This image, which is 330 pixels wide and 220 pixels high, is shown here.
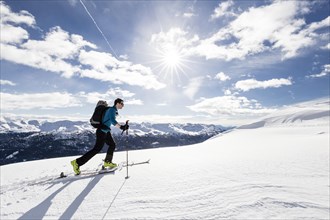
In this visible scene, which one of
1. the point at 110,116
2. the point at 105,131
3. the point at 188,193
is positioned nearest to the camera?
the point at 188,193

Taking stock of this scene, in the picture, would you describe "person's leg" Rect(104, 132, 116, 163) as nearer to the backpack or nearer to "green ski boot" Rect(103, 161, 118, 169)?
"green ski boot" Rect(103, 161, 118, 169)

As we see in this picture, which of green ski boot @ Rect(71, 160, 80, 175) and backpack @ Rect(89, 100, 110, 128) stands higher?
backpack @ Rect(89, 100, 110, 128)

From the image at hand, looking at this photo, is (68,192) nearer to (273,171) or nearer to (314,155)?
(273,171)

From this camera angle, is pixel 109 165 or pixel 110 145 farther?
pixel 110 145

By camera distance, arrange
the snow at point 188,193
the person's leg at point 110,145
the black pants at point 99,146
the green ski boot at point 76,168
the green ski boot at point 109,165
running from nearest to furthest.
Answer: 1. the snow at point 188,193
2. the green ski boot at point 76,168
3. the black pants at point 99,146
4. the green ski boot at point 109,165
5. the person's leg at point 110,145

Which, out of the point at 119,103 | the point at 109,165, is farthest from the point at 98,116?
the point at 109,165

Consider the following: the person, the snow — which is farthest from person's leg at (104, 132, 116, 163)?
the snow

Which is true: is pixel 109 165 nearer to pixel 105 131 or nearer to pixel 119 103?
pixel 105 131

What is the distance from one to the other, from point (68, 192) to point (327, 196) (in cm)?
566

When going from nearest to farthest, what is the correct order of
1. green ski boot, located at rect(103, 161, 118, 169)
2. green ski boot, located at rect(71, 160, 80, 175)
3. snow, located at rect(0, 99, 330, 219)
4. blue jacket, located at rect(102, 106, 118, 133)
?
snow, located at rect(0, 99, 330, 219), green ski boot, located at rect(71, 160, 80, 175), blue jacket, located at rect(102, 106, 118, 133), green ski boot, located at rect(103, 161, 118, 169)

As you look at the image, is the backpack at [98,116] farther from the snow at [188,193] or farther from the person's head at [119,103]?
the snow at [188,193]

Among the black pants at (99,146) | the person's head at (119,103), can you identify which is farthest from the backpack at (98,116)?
the person's head at (119,103)

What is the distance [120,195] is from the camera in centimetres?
461

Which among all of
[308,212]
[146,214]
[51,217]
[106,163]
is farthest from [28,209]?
[308,212]
